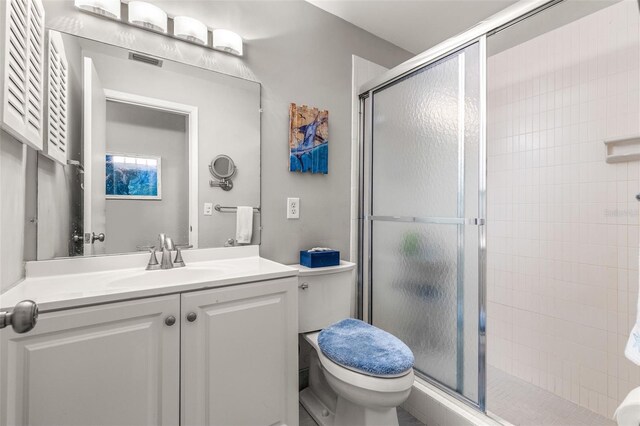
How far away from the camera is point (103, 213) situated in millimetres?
1315

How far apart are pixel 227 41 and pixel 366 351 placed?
65.0 inches

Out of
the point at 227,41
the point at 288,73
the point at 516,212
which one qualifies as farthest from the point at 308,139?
the point at 516,212

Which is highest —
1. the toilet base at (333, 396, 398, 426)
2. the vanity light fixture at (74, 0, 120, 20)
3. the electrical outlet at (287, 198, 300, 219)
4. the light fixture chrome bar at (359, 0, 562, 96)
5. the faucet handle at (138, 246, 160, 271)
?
the vanity light fixture at (74, 0, 120, 20)

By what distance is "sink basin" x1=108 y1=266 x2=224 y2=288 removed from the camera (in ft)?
3.67

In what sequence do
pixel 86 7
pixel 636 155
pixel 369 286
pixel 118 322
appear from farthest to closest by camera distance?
pixel 369 286 < pixel 636 155 < pixel 86 7 < pixel 118 322

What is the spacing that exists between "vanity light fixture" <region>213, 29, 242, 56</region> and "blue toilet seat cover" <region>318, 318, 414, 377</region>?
153 centimetres

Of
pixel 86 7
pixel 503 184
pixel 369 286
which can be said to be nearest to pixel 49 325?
pixel 86 7

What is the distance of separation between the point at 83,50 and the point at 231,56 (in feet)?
2.16

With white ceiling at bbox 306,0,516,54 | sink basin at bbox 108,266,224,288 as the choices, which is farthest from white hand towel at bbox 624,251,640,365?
white ceiling at bbox 306,0,516,54

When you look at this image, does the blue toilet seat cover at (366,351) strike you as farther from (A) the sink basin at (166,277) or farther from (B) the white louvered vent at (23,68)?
(B) the white louvered vent at (23,68)

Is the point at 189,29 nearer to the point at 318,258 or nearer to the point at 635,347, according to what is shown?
the point at 318,258

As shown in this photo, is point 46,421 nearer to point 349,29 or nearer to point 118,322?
point 118,322

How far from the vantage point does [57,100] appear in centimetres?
118

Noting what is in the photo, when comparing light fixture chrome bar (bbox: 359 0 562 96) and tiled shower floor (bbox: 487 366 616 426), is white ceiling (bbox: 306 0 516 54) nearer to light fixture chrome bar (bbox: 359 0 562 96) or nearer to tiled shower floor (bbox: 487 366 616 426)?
light fixture chrome bar (bbox: 359 0 562 96)
